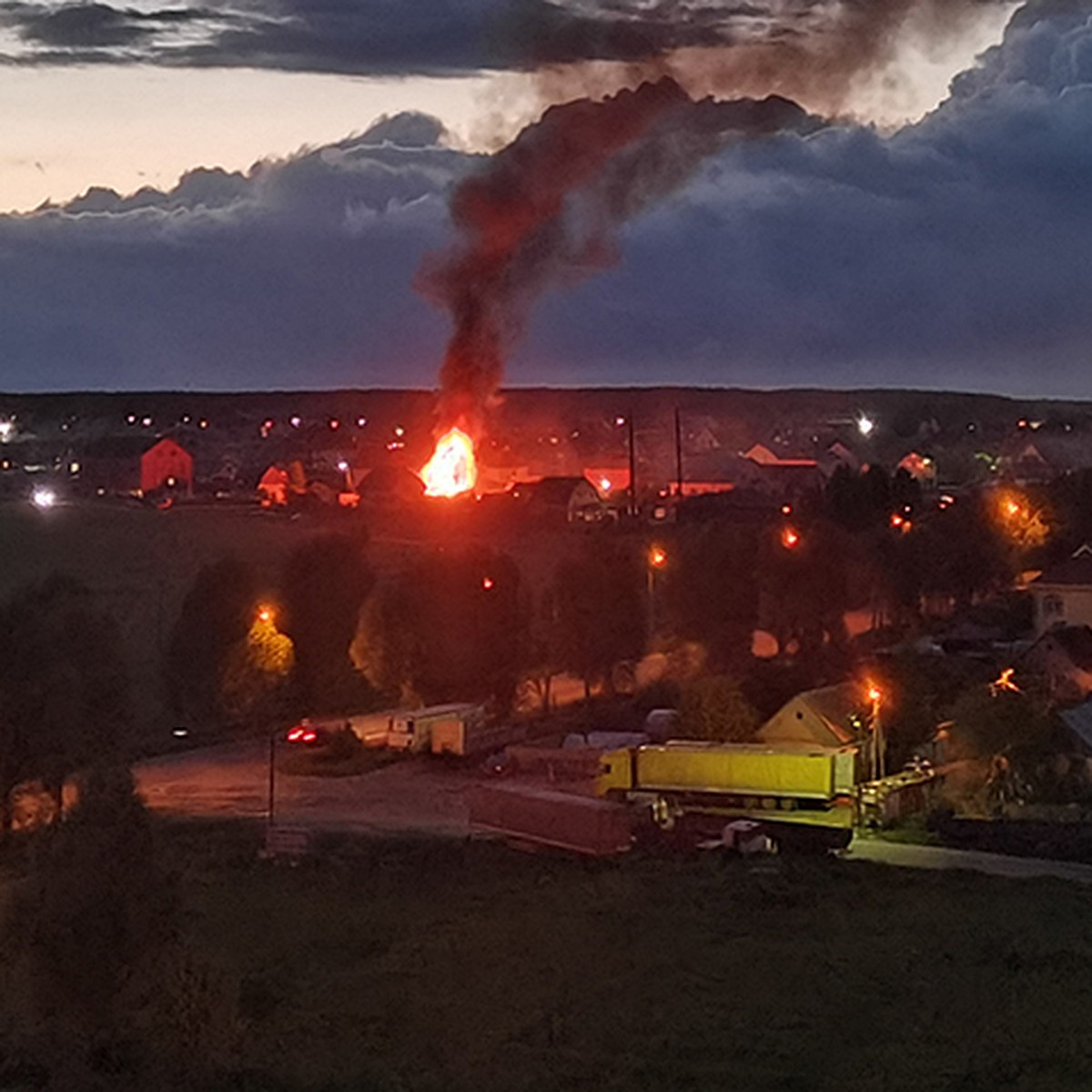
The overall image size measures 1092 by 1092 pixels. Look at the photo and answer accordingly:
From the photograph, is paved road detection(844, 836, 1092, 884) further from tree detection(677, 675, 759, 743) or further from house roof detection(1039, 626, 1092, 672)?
house roof detection(1039, 626, 1092, 672)

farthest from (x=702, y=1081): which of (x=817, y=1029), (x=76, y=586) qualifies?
(x=76, y=586)

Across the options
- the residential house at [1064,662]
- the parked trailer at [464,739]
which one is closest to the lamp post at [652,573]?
the parked trailer at [464,739]

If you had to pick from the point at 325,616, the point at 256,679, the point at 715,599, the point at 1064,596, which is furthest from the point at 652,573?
the point at 256,679

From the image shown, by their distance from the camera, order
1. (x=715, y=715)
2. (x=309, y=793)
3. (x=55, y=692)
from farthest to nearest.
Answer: (x=715, y=715) → (x=309, y=793) → (x=55, y=692)

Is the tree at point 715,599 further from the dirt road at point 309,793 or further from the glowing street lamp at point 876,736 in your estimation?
the dirt road at point 309,793

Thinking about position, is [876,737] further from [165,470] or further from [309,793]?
[165,470]

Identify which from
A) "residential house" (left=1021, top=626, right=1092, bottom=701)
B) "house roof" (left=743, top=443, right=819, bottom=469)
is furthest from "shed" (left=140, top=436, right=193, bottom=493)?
"residential house" (left=1021, top=626, right=1092, bottom=701)

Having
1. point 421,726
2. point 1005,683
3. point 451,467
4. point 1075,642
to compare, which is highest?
point 451,467
